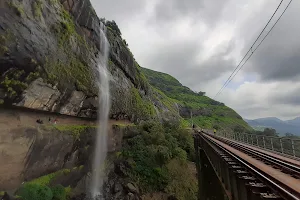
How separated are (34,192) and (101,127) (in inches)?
478

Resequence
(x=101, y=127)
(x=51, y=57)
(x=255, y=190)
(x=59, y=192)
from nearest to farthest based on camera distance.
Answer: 1. (x=255, y=190)
2. (x=59, y=192)
3. (x=51, y=57)
4. (x=101, y=127)

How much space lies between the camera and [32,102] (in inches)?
655

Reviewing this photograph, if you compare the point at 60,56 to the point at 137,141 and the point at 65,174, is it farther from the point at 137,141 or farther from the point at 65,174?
the point at 137,141

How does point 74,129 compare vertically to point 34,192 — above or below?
above

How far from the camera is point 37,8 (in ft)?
56.6

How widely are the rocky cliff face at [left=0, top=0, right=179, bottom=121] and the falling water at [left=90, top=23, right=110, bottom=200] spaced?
129 cm

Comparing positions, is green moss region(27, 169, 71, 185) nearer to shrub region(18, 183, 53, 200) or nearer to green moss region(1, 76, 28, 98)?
shrub region(18, 183, 53, 200)

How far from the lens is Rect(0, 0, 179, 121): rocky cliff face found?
47.4 ft

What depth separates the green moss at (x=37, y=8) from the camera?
1700 centimetres

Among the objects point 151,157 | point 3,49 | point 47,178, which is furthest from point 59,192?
point 151,157

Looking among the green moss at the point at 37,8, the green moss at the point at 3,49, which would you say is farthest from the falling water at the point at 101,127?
the green moss at the point at 3,49

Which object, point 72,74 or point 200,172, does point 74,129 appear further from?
point 200,172

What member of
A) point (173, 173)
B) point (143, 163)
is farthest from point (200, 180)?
point (143, 163)

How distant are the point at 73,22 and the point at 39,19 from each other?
6.77 metres
